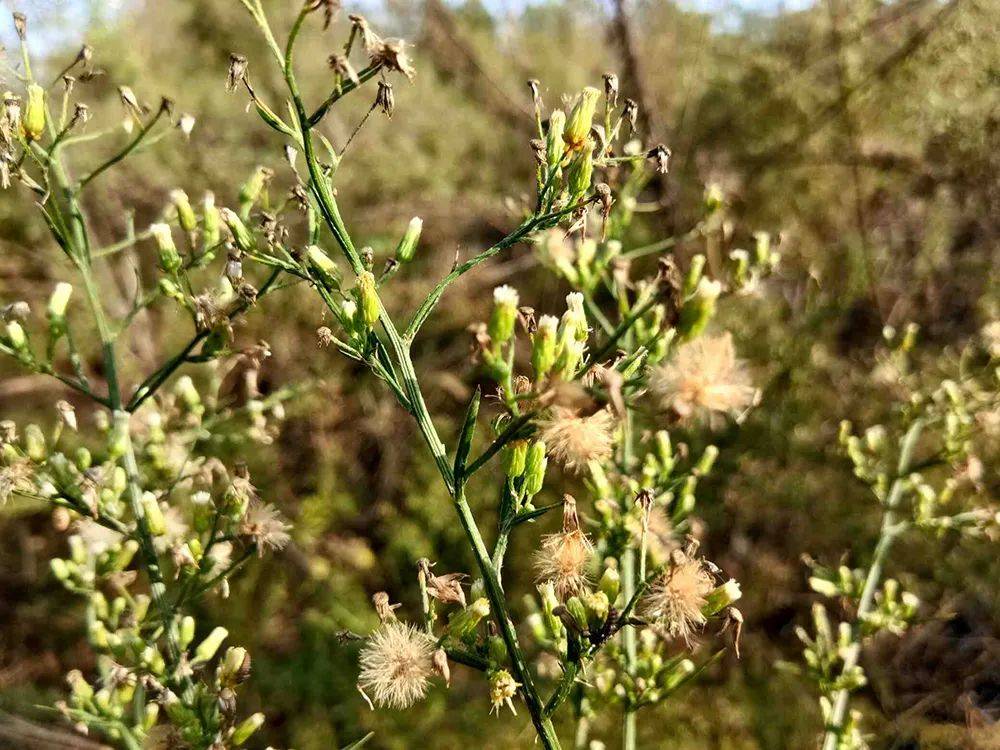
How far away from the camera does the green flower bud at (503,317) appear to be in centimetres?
100

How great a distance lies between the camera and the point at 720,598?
122 cm

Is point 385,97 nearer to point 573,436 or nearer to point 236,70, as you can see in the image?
point 236,70

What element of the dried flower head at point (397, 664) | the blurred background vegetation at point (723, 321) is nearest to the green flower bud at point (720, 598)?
the dried flower head at point (397, 664)

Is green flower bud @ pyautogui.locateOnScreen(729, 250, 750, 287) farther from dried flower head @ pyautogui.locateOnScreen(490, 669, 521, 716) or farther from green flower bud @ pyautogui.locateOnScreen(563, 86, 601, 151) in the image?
dried flower head @ pyautogui.locateOnScreen(490, 669, 521, 716)

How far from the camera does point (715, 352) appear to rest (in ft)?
3.24

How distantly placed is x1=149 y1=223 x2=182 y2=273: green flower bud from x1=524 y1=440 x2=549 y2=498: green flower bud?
724mm

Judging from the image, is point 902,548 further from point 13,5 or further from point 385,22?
point 385,22

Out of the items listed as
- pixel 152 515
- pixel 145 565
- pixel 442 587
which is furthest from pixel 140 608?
pixel 442 587

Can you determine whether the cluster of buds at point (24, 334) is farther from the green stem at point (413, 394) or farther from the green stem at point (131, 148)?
the green stem at point (413, 394)

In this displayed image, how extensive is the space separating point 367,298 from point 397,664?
0.58 m

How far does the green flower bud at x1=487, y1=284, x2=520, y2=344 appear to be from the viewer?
1.00 meters

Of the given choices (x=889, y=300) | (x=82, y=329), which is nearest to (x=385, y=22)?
(x=82, y=329)

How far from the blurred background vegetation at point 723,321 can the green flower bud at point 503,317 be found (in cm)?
242

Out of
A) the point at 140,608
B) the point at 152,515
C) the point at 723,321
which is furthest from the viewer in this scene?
the point at 723,321
